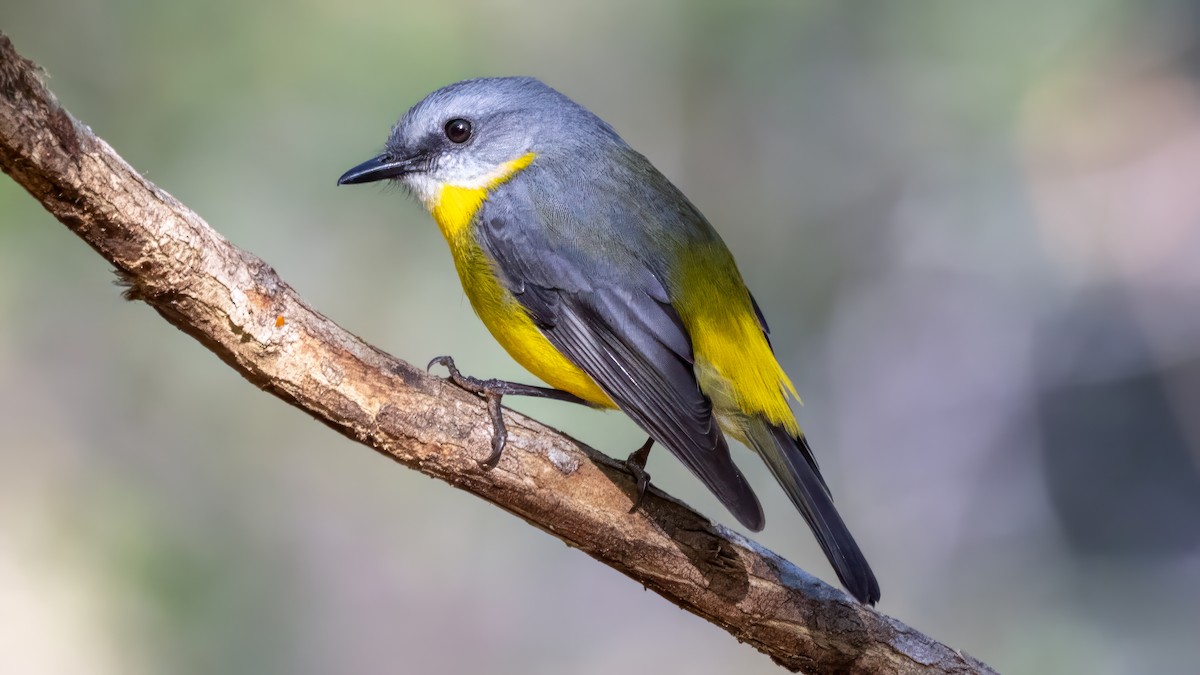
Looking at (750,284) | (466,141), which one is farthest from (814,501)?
(750,284)

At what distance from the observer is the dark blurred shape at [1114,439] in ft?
19.8

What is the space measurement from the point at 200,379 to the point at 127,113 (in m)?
1.57

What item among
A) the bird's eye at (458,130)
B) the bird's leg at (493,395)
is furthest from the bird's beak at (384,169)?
the bird's leg at (493,395)

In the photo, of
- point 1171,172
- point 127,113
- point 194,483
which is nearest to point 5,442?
point 194,483


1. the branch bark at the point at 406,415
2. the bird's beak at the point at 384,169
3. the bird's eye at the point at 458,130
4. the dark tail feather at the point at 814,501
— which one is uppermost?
the bird's eye at the point at 458,130

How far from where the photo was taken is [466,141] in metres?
4.12

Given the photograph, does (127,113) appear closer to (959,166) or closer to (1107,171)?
(959,166)

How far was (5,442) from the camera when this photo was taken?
557 cm

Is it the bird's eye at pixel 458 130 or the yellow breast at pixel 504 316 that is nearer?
the yellow breast at pixel 504 316

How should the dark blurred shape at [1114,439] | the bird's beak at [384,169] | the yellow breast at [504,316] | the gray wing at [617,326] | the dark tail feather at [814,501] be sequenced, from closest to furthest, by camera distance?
the dark tail feather at [814,501] < the gray wing at [617,326] < the yellow breast at [504,316] < the bird's beak at [384,169] < the dark blurred shape at [1114,439]

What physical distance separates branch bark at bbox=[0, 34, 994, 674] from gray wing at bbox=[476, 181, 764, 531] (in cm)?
19

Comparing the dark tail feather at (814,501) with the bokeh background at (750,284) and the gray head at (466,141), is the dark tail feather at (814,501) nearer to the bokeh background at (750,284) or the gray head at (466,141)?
the gray head at (466,141)

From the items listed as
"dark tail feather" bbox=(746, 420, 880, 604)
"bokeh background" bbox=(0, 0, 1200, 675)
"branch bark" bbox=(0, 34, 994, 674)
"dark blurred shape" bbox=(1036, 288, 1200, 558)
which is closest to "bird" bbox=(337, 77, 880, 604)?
"dark tail feather" bbox=(746, 420, 880, 604)

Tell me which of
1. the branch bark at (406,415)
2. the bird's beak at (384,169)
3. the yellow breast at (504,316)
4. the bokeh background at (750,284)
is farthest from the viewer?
the bokeh background at (750,284)
